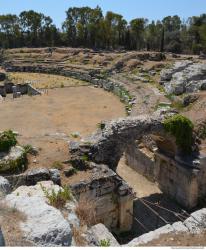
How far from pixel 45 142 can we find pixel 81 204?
25.2 feet

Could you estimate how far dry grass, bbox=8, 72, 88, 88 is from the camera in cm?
4284

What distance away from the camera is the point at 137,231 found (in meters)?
14.9

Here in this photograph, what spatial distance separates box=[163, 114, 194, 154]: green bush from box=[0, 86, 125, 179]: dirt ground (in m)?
5.61

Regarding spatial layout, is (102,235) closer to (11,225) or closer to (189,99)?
(11,225)

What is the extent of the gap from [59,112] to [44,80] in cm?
1568

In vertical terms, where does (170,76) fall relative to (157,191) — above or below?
above

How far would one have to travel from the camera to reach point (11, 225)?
24.3 ft

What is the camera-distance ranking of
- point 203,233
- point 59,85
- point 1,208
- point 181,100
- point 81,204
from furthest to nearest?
point 59,85
point 181,100
point 81,204
point 203,233
point 1,208

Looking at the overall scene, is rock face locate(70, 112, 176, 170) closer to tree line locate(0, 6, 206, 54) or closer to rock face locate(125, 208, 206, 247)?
rock face locate(125, 208, 206, 247)

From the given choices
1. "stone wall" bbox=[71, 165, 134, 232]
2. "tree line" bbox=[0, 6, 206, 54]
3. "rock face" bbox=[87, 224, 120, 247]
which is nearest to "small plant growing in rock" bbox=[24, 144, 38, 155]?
"stone wall" bbox=[71, 165, 134, 232]

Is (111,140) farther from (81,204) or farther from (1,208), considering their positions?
(1,208)

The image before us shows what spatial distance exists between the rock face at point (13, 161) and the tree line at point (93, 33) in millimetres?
57191

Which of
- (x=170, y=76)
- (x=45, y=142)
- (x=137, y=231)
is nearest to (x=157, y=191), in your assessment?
(x=137, y=231)

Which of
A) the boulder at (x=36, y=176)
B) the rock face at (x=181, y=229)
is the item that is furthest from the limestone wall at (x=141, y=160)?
the rock face at (x=181, y=229)
